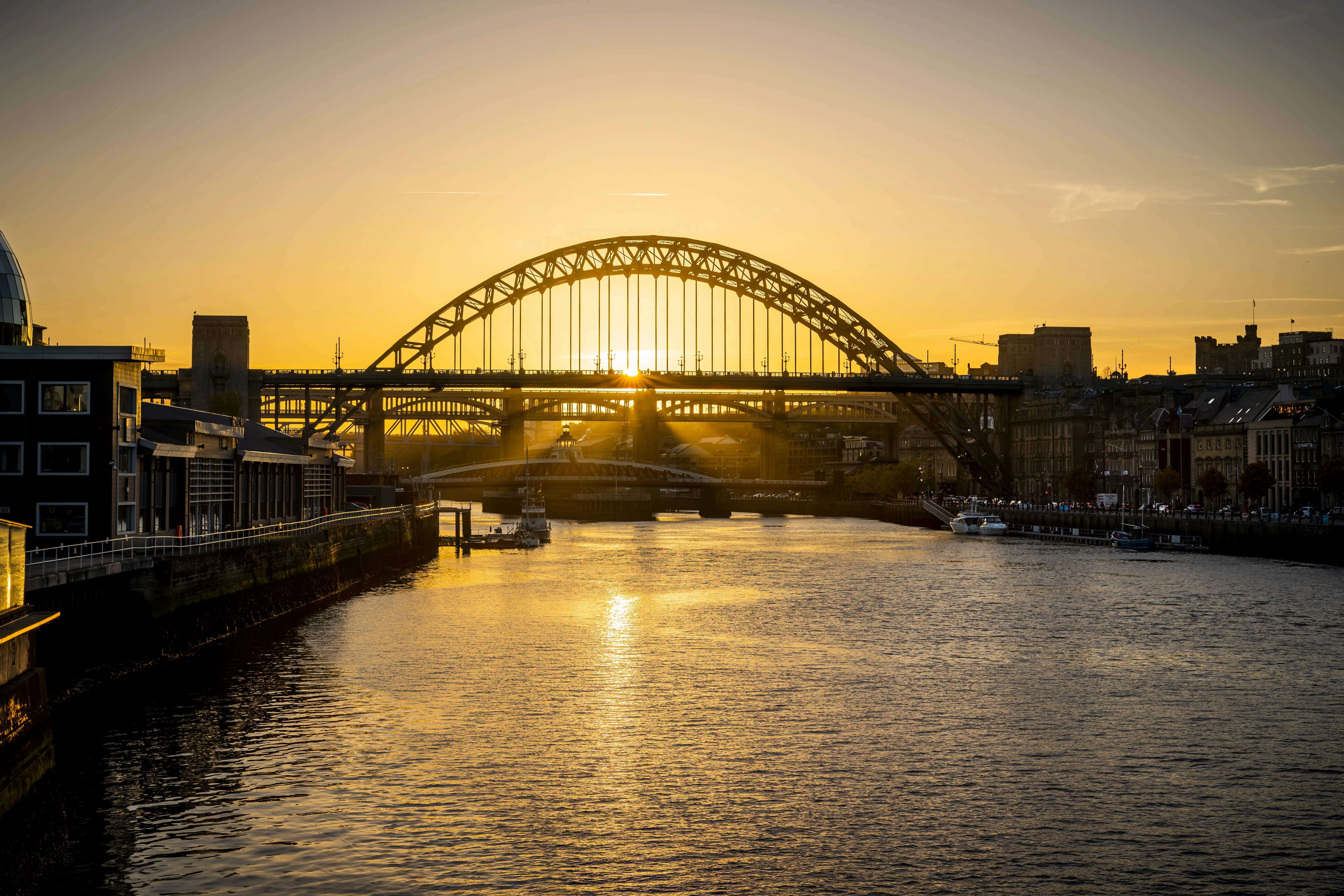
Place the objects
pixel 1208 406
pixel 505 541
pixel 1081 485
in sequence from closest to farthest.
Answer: pixel 505 541 → pixel 1208 406 → pixel 1081 485

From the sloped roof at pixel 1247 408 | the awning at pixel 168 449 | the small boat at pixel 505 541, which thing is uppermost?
the sloped roof at pixel 1247 408

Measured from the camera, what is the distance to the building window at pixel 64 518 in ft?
128

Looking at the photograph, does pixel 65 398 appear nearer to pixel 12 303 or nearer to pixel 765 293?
pixel 12 303

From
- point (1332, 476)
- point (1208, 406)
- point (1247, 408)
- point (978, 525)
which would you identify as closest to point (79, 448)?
point (1332, 476)

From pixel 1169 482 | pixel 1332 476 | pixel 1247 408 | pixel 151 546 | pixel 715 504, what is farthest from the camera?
pixel 715 504

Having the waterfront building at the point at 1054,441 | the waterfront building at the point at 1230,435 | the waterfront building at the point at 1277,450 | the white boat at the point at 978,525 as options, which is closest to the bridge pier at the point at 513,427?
the waterfront building at the point at 1054,441

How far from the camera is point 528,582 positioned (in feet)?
220

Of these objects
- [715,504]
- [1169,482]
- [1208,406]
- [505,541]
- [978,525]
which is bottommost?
[505,541]

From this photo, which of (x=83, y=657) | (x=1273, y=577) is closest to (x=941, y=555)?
(x=1273, y=577)

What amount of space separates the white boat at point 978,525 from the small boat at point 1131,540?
17712 mm

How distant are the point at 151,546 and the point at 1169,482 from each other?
274 feet

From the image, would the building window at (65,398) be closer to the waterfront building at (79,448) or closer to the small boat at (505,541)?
the waterfront building at (79,448)

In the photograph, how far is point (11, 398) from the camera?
3950 centimetres

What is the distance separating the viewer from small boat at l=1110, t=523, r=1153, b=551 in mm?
88000
